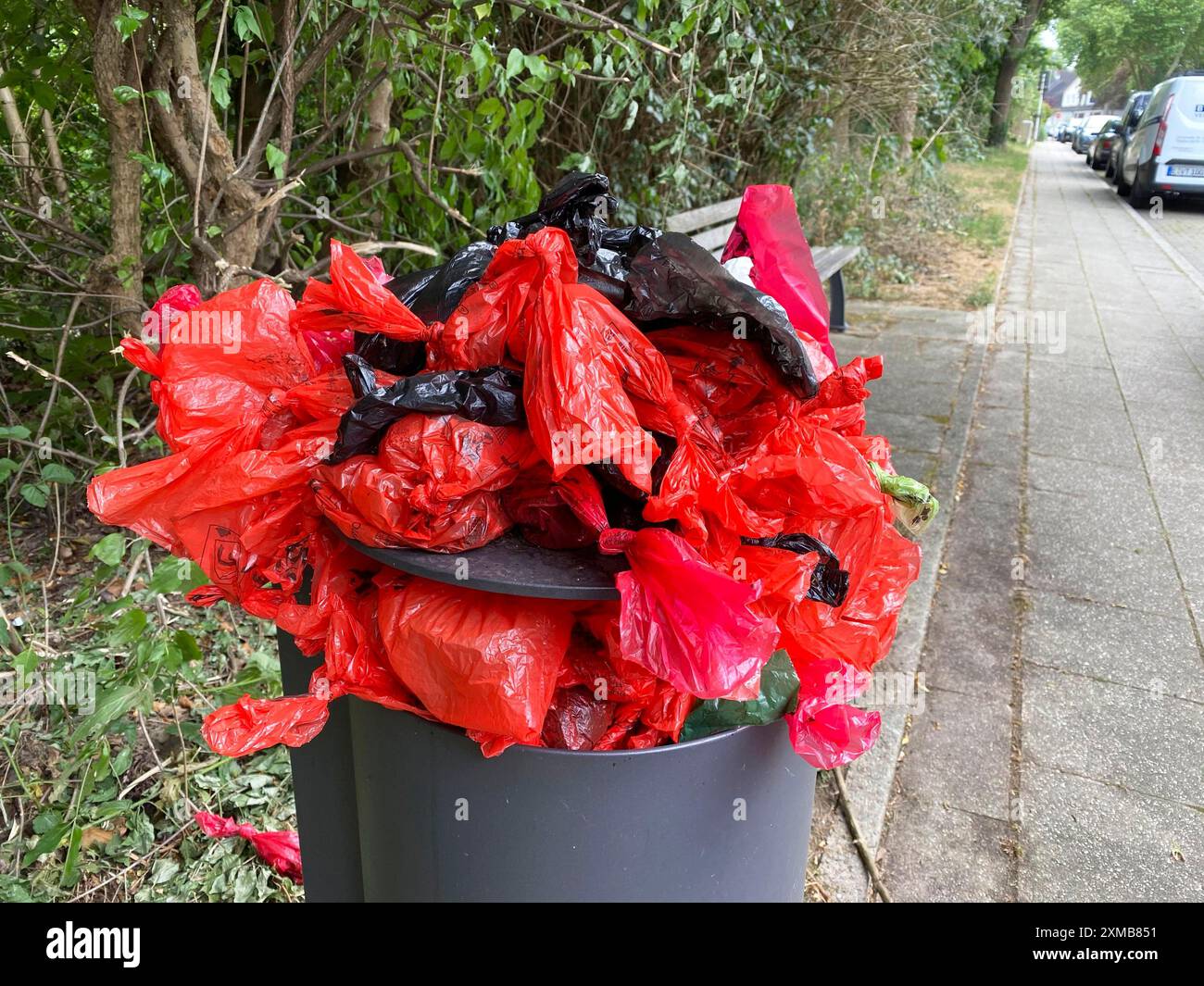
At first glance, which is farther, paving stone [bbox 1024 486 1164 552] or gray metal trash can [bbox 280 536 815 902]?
paving stone [bbox 1024 486 1164 552]

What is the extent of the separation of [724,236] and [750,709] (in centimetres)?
423

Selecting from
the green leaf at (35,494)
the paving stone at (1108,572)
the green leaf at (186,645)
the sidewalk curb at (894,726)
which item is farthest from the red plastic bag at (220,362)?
the paving stone at (1108,572)

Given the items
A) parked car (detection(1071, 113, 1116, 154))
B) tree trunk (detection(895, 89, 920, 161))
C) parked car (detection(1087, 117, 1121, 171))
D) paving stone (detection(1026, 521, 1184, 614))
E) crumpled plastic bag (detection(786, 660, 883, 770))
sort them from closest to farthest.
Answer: crumpled plastic bag (detection(786, 660, 883, 770)), paving stone (detection(1026, 521, 1184, 614)), tree trunk (detection(895, 89, 920, 161)), parked car (detection(1087, 117, 1121, 171)), parked car (detection(1071, 113, 1116, 154))

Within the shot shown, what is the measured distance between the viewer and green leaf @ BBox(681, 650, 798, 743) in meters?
1.44

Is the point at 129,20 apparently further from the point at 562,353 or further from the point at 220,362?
the point at 562,353

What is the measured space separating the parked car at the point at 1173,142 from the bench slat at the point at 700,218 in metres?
12.8

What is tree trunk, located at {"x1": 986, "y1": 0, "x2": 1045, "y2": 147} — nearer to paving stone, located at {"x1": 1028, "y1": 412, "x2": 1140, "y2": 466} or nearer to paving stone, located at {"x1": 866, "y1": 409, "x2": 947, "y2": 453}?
paving stone, located at {"x1": 1028, "y1": 412, "x2": 1140, "y2": 466}

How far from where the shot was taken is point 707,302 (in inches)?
51.6

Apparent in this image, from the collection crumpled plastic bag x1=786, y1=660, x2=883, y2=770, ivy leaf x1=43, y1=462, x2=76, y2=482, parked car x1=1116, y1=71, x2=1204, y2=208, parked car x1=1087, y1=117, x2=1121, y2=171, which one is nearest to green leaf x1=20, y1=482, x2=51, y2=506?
ivy leaf x1=43, y1=462, x2=76, y2=482

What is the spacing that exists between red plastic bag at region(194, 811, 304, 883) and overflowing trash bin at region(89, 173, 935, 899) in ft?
3.02

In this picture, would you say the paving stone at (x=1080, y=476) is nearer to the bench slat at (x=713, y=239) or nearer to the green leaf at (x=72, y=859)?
the bench slat at (x=713, y=239)
